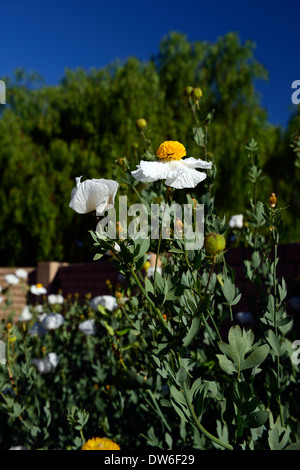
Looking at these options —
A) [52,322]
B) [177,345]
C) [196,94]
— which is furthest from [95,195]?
[52,322]

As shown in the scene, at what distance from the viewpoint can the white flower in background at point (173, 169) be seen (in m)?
0.73

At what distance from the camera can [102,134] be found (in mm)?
7613

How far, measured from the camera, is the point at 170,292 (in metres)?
0.71

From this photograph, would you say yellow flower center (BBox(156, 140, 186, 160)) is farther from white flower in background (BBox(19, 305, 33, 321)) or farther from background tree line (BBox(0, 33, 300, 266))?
background tree line (BBox(0, 33, 300, 266))

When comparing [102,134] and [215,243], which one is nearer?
[215,243]

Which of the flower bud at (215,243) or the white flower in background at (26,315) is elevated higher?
the flower bud at (215,243)

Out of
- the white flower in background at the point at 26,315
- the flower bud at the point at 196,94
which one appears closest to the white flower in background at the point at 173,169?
the flower bud at the point at 196,94

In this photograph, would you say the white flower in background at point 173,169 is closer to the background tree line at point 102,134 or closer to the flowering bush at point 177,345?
the flowering bush at point 177,345

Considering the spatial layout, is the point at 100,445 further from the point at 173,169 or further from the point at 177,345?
the point at 173,169

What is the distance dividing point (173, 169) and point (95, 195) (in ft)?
0.50

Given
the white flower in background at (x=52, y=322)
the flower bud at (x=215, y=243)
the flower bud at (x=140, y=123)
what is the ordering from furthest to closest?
the white flower in background at (x=52, y=322) → the flower bud at (x=140, y=123) → the flower bud at (x=215, y=243)

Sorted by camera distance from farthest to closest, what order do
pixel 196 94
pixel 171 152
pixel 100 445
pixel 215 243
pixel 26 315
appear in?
pixel 26 315, pixel 196 94, pixel 100 445, pixel 171 152, pixel 215 243

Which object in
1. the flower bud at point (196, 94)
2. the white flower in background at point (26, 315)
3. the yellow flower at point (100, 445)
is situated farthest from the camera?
the white flower in background at point (26, 315)

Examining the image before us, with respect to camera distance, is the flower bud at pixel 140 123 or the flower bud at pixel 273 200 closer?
the flower bud at pixel 273 200
